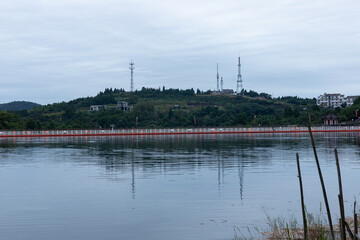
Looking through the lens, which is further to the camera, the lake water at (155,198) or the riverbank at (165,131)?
the riverbank at (165,131)

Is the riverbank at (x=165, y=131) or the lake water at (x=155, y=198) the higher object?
the riverbank at (x=165, y=131)

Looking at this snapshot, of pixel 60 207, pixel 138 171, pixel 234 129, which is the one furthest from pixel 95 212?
pixel 234 129

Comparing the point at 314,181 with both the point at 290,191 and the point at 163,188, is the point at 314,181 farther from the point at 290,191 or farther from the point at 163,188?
the point at 163,188

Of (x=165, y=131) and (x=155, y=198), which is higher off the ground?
(x=165, y=131)

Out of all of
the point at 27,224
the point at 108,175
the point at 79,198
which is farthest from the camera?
the point at 108,175

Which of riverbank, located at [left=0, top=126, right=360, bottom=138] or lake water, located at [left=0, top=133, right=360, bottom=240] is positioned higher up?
riverbank, located at [left=0, top=126, right=360, bottom=138]

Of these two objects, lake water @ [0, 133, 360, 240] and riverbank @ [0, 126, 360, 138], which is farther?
riverbank @ [0, 126, 360, 138]

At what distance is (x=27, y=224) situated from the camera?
60.5ft

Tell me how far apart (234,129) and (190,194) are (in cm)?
12485

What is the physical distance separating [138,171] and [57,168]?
310 inches

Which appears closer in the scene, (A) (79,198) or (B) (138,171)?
(A) (79,198)

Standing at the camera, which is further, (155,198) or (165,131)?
(165,131)

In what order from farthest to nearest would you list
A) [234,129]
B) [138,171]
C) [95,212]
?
1. [234,129]
2. [138,171]
3. [95,212]

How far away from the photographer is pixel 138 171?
35.9 m
